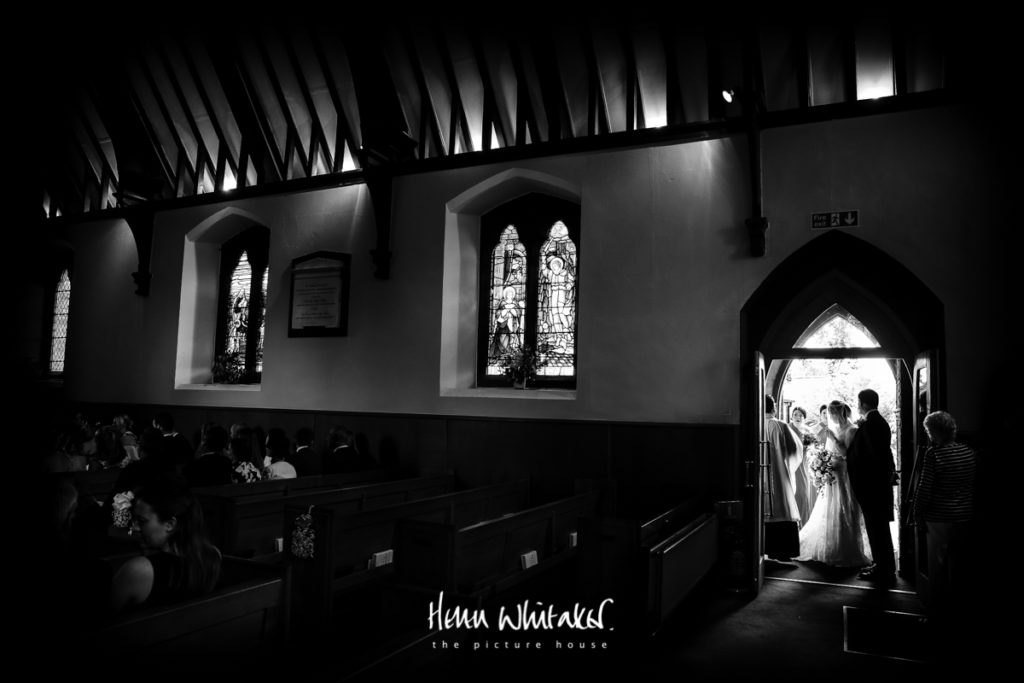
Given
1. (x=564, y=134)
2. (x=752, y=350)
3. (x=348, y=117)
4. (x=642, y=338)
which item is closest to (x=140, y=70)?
(x=348, y=117)

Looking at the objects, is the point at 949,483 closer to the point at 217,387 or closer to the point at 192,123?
the point at 217,387

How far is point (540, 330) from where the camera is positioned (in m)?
7.69

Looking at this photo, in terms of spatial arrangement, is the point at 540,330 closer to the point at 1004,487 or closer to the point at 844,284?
the point at 844,284

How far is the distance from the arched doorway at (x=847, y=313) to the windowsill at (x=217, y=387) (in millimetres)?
5714

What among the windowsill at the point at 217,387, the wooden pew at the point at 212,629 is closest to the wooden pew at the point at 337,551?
the wooden pew at the point at 212,629

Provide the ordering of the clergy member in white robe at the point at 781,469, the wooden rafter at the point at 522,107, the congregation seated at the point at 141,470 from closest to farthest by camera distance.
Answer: the congregation seated at the point at 141,470
the wooden rafter at the point at 522,107
the clergy member in white robe at the point at 781,469

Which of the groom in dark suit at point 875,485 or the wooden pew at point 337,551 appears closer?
the wooden pew at point 337,551

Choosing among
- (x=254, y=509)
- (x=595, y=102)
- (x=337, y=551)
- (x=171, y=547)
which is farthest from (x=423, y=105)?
(x=171, y=547)

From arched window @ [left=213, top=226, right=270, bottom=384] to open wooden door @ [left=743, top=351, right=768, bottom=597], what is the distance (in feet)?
19.4

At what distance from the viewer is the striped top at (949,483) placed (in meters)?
4.52

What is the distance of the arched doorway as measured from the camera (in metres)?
5.77

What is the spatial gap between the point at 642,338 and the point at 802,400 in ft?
12.7
